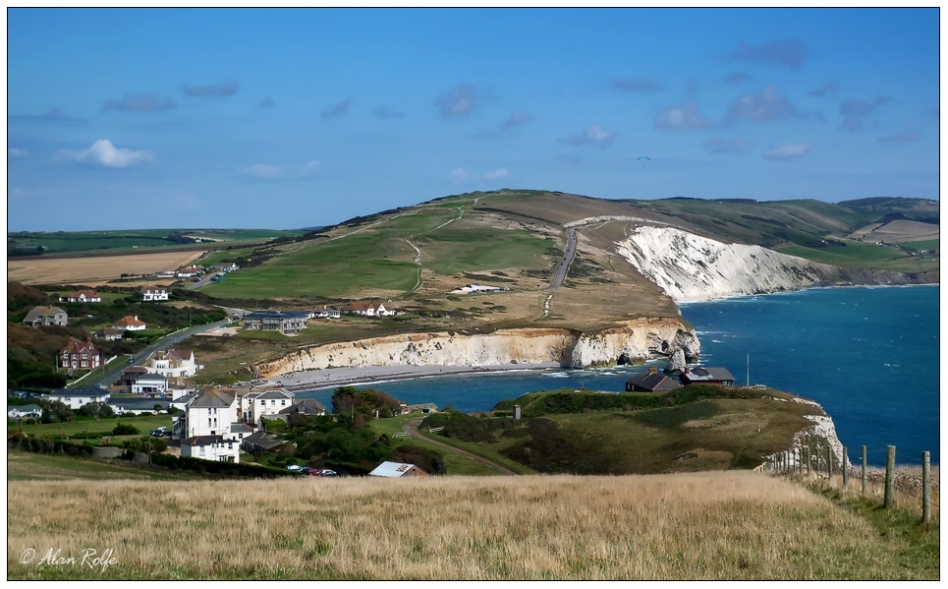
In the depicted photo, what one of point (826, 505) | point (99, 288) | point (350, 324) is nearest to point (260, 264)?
point (99, 288)

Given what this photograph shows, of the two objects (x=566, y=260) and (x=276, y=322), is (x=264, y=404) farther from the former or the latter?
(x=566, y=260)

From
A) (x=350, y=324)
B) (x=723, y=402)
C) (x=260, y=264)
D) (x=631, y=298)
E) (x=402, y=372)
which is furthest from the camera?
(x=260, y=264)

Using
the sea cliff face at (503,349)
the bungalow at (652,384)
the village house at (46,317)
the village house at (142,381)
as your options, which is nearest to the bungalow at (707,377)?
the bungalow at (652,384)

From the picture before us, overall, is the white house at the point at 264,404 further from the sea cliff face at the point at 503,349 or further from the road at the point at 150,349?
the sea cliff face at the point at 503,349

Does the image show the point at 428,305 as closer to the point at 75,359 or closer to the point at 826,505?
the point at 75,359

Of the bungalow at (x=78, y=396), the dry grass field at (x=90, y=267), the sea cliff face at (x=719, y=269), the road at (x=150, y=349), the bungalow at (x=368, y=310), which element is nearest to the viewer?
the bungalow at (x=78, y=396)

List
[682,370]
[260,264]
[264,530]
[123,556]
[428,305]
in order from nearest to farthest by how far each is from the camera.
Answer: [123,556]
[264,530]
[682,370]
[428,305]
[260,264]
